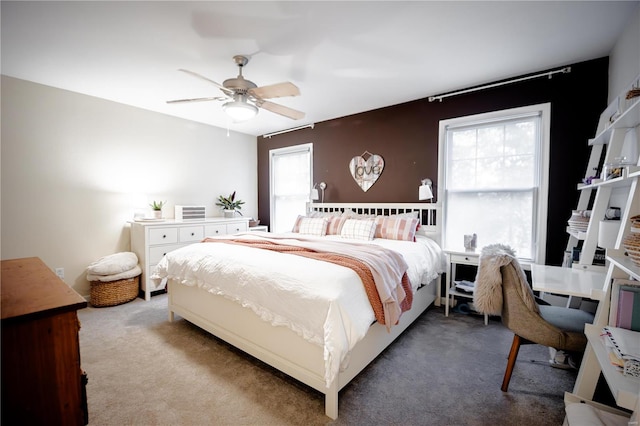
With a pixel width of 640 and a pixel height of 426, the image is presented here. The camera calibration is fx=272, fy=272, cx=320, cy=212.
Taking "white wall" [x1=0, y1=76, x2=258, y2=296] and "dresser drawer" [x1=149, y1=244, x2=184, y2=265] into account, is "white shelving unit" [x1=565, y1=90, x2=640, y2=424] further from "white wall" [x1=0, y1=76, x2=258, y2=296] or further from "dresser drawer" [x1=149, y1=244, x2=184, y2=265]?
"white wall" [x1=0, y1=76, x2=258, y2=296]

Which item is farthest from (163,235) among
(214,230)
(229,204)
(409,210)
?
(409,210)

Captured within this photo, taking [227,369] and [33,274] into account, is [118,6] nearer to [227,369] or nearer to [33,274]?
[33,274]

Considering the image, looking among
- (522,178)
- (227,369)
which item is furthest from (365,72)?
(227,369)

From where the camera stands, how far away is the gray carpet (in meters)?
1.63

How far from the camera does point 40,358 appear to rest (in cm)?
81

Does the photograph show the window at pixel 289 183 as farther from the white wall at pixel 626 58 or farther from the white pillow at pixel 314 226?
the white wall at pixel 626 58

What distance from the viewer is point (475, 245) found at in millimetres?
3195

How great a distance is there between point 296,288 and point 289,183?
371 centimetres

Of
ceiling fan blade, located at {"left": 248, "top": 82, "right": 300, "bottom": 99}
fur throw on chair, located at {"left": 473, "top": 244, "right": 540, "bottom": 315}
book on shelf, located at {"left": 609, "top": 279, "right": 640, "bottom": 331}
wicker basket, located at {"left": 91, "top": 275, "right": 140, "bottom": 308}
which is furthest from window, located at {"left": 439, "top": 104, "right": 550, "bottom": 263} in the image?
wicker basket, located at {"left": 91, "top": 275, "right": 140, "bottom": 308}

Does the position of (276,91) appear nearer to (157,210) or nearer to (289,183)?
(157,210)

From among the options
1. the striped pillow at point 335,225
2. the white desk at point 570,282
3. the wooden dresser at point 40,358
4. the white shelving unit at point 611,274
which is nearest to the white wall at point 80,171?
the striped pillow at point 335,225

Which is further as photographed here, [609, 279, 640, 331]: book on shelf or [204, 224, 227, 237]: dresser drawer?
[204, 224, 227, 237]: dresser drawer

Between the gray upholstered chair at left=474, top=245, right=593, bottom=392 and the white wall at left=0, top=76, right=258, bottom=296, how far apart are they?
4.41m

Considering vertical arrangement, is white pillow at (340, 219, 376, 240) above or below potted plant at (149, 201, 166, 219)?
below
